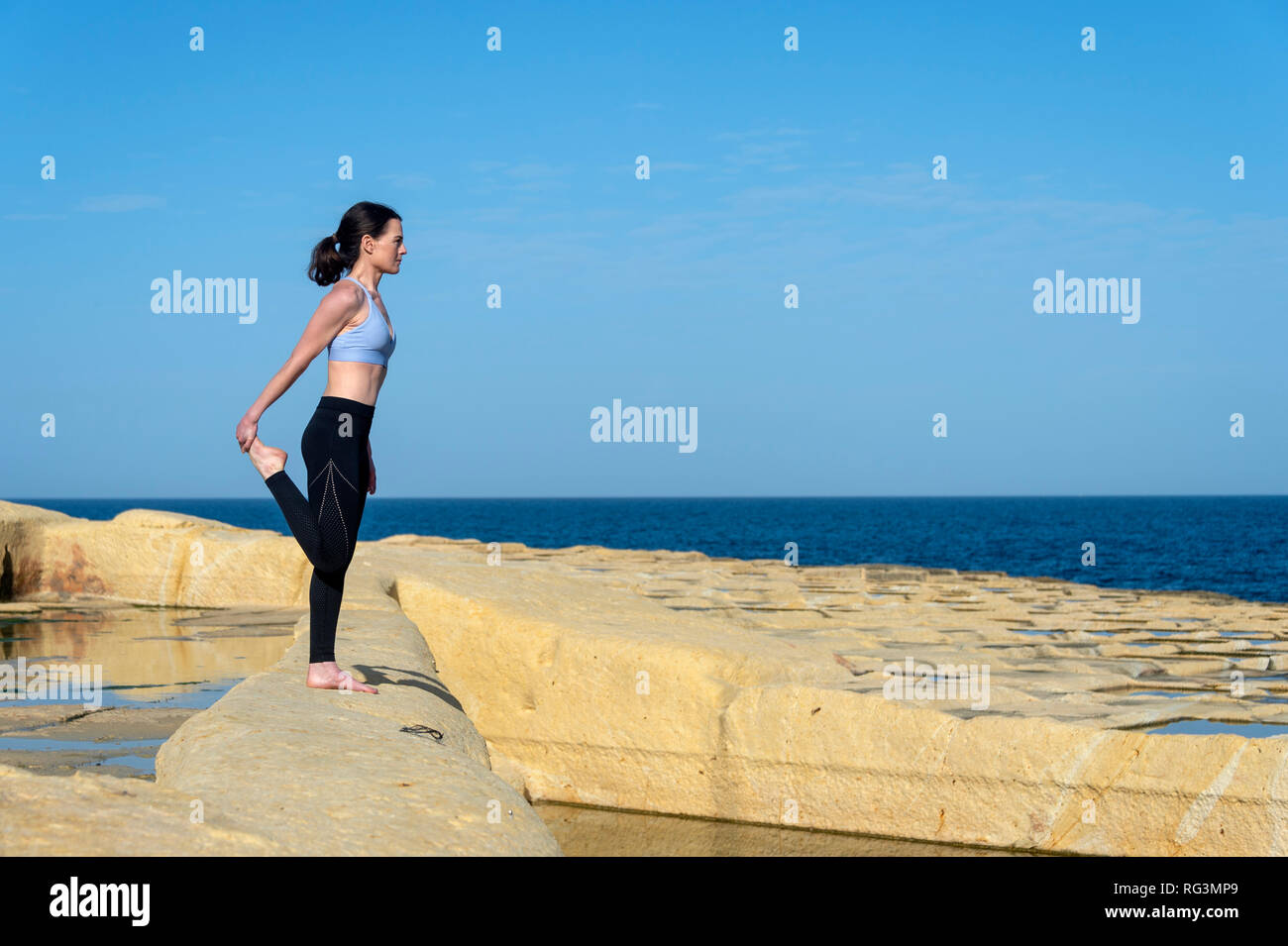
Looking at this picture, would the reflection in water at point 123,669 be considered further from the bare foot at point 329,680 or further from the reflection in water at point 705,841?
the reflection in water at point 705,841

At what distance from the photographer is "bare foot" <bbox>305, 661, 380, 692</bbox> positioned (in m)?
4.07

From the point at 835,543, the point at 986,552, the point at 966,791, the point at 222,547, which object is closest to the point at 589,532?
the point at 835,543

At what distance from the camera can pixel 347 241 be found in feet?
13.7

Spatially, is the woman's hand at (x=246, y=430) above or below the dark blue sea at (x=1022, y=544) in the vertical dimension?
above

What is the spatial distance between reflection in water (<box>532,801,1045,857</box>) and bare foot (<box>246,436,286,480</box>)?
222cm

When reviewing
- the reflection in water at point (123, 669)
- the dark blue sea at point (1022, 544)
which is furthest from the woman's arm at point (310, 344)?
the dark blue sea at point (1022, 544)

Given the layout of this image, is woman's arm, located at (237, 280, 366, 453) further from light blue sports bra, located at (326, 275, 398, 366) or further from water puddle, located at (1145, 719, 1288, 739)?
water puddle, located at (1145, 719, 1288, 739)

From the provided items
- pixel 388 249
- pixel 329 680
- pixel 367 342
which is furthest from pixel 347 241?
pixel 329 680

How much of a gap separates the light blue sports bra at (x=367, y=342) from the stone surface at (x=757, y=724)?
1.21 meters

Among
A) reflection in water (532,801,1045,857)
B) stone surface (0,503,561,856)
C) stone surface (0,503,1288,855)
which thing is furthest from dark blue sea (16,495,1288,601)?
stone surface (0,503,561,856)

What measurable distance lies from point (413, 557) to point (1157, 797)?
6284 millimetres

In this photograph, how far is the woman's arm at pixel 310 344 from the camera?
378cm

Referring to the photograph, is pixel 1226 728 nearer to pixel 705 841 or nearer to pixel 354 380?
pixel 705 841

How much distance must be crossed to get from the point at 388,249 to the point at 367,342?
421 millimetres
